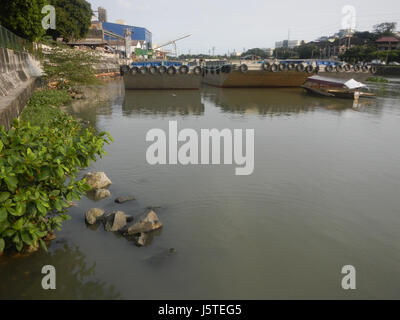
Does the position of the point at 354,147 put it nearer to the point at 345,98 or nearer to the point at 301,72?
the point at 345,98

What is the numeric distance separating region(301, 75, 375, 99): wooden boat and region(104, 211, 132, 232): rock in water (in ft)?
74.2

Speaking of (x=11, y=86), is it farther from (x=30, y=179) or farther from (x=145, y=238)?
(x=145, y=238)

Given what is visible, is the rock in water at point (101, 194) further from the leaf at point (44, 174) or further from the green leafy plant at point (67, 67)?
the green leafy plant at point (67, 67)

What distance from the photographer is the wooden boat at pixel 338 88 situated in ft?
76.0

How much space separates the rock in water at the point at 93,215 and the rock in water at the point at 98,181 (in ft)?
4.11

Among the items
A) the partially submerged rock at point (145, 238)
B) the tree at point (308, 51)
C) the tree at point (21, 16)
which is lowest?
the partially submerged rock at point (145, 238)

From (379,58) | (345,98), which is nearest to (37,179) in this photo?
(345,98)

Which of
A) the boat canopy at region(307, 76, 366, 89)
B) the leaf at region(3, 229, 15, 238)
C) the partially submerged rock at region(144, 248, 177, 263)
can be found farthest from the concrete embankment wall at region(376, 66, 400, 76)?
the leaf at region(3, 229, 15, 238)

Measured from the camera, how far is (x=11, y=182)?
131 inches

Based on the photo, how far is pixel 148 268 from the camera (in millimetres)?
4254

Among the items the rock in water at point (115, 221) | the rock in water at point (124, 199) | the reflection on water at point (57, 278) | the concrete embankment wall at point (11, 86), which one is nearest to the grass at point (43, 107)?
the concrete embankment wall at point (11, 86)

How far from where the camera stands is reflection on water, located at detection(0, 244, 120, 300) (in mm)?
3793

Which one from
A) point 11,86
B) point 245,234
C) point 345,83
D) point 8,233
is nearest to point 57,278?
point 8,233

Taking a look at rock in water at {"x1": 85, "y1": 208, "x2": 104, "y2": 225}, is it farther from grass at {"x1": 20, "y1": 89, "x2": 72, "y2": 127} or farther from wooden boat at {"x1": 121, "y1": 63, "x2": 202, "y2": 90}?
wooden boat at {"x1": 121, "y1": 63, "x2": 202, "y2": 90}
